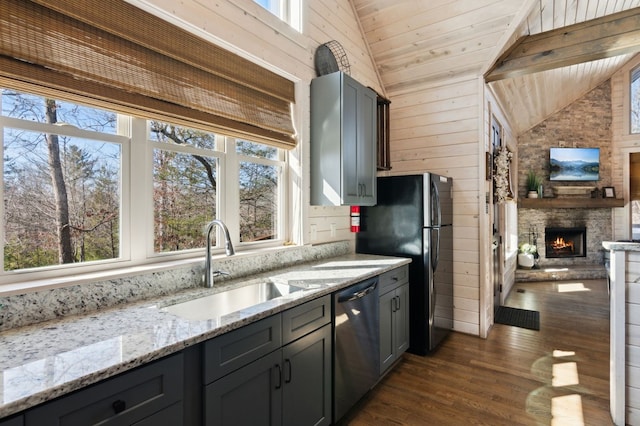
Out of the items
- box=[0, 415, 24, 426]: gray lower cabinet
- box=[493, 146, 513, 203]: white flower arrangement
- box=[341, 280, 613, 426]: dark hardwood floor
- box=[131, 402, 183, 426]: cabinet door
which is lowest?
box=[341, 280, 613, 426]: dark hardwood floor

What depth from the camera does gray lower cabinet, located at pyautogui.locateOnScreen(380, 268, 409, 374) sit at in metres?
2.51

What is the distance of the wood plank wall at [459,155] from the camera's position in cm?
349

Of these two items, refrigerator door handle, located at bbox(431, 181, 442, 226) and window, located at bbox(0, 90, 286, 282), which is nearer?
window, located at bbox(0, 90, 286, 282)

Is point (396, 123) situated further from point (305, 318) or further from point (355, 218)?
point (305, 318)

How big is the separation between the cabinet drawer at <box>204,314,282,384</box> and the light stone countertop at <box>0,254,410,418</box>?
0.04m

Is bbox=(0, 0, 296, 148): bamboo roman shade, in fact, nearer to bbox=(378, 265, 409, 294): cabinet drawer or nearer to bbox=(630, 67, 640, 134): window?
bbox=(378, 265, 409, 294): cabinet drawer

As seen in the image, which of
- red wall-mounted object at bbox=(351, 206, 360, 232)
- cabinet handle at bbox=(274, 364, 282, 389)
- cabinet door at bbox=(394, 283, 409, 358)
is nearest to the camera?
cabinet handle at bbox=(274, 364, 282, 389)

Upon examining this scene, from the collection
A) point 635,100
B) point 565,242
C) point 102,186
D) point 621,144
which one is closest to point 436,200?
point 102,186

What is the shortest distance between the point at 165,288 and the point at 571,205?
24.4ft

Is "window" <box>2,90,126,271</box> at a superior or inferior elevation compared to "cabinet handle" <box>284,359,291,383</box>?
superior

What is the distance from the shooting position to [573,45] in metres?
3.27

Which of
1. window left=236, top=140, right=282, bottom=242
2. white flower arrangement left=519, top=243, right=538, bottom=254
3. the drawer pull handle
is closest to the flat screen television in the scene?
white flower arrangement left=519, top=243, right=538, bottom=254

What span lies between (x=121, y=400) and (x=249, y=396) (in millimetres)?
545

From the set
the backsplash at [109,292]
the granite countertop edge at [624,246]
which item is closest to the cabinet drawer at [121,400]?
the backsplash at [109,292]
